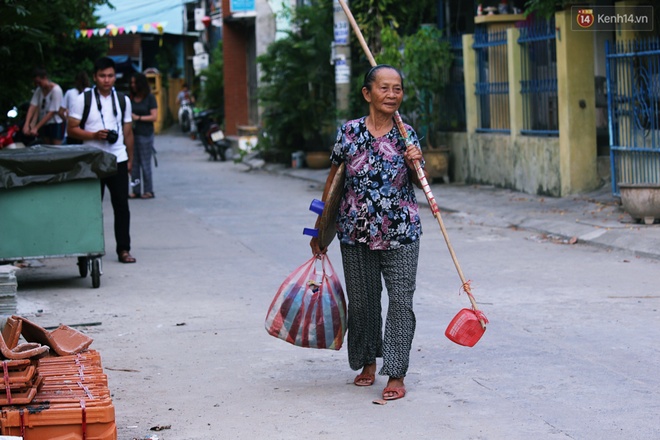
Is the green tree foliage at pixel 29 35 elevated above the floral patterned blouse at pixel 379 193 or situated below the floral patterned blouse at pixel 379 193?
above

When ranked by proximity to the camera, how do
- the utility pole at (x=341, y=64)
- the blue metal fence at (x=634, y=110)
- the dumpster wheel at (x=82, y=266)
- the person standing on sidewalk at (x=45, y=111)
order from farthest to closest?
the utility pole at (x=341, y=64) < the person standing on sidewalk at (x=45, y=111) < the blue metal fence at (x=634, y=110) < the dumpster wheel at (x=82, y=266)

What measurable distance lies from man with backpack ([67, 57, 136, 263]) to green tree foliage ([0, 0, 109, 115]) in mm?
1010

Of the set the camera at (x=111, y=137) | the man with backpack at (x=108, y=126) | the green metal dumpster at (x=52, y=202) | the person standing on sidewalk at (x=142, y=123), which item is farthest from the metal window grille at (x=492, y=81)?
the green metal dumpster at (x=52, y=202)

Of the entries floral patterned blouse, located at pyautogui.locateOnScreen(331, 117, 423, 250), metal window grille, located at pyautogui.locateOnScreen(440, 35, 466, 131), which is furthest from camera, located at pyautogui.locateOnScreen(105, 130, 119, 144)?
metal window grille, located at pyautogui.locateOnScreen(440, 35, 466, 131)

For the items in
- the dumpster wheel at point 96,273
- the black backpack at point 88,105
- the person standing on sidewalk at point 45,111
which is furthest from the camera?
the person standing on sidewalk at point 45,111

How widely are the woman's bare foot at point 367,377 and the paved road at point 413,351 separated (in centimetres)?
5

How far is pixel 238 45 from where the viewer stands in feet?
99.7

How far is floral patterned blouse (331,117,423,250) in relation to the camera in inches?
226

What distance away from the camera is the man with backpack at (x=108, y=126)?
10.2 metres

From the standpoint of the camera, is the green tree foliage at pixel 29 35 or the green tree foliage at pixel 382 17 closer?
the green tree foliage at pixel 29 35

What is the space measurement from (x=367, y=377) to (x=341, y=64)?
1435cm

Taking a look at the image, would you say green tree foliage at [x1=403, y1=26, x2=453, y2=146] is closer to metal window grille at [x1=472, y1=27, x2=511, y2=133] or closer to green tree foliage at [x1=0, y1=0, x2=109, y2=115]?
metal window grille at [x1=472, y1=27, x2=511, y2=133]

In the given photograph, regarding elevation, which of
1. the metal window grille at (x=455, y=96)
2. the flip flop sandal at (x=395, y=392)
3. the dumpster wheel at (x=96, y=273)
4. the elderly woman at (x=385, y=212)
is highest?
the metal window grille at (x=455, y=96)

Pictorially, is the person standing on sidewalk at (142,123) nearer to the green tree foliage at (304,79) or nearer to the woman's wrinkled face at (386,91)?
the green tree foliage at (304,79)
